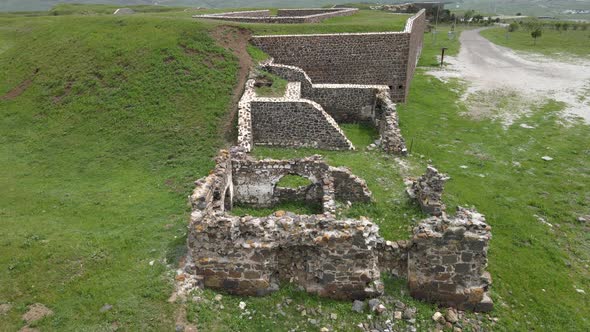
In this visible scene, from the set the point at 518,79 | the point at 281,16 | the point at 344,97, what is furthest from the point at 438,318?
the point at 281,16

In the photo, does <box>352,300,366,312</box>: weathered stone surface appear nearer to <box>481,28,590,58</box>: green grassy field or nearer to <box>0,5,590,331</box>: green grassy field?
<box>0,5,590,331</box>: green grassy field

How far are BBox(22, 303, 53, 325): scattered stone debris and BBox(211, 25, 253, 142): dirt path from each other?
11.4 m

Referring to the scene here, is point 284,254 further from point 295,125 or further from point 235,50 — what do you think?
point 235,50

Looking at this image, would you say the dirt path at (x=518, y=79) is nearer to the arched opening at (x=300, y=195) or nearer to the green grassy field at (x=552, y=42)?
the green grassy field at (x=552, y=42)

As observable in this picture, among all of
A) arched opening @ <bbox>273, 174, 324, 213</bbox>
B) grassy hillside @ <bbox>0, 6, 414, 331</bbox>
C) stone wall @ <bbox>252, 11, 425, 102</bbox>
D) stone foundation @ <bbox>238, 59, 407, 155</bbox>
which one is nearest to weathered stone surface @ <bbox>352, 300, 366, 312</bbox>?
grassy hillside @ <bbox>0, 6, 414, 331</bbox>

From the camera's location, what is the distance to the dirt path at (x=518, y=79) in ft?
90.6

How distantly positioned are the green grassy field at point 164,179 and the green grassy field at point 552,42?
31346 millimetres

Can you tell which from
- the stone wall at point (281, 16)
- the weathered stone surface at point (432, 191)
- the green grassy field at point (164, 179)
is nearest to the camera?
the green grassy field at point (164, 179)

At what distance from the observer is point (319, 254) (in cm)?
905

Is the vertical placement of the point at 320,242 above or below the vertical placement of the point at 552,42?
below

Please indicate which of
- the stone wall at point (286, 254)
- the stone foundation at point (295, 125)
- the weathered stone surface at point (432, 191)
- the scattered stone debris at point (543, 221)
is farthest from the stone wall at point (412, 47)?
the stone wall at point (286, 254)

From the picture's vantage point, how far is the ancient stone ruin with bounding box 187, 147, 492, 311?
883cm

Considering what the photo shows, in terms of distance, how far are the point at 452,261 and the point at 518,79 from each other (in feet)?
107

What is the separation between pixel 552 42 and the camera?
59562 mm
